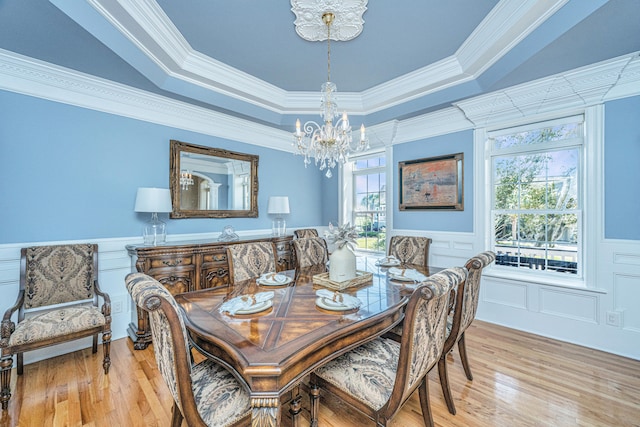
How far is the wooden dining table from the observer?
103 centimetres

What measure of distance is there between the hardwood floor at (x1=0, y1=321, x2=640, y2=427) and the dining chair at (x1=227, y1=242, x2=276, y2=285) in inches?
39.5

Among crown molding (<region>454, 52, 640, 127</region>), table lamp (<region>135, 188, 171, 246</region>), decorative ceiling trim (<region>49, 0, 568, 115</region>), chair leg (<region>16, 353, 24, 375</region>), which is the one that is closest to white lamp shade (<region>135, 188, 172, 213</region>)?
table lamp (<region>135, 188, 171, 246</region>)

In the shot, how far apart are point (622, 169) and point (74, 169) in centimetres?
525

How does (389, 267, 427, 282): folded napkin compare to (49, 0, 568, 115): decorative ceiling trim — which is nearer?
(49, 0, 568, 115): decorative ceiling trim

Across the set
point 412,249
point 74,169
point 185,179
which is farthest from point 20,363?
point 412,249

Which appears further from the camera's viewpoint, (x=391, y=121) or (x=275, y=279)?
(x=391, y=121)

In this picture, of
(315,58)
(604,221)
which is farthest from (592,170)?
(315,58)

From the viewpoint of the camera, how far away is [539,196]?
3.12 metres

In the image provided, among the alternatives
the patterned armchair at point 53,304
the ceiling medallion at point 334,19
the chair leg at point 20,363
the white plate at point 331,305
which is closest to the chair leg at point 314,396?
the white plate at point 331,305

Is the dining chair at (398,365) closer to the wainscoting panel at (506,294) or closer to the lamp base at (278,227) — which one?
the wainscoting panel at (506,294)

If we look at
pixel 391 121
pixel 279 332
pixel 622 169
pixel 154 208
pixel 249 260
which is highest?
pixel 391 121

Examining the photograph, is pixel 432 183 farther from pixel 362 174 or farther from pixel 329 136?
pixel 329 136

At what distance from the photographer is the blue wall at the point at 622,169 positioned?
247cm

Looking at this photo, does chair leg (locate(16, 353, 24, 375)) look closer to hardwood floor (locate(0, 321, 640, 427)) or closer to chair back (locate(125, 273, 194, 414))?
hardwood floor (locate(0, 321, 640, 427))
